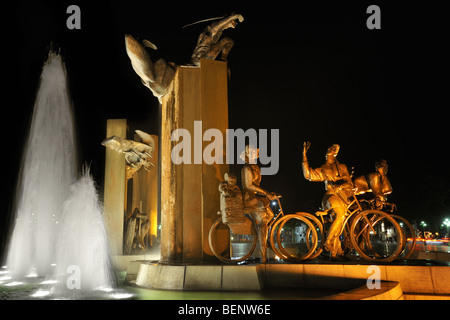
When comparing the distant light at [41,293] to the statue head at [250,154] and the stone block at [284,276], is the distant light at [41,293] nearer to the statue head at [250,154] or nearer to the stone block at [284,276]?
the stone block at [284,276]

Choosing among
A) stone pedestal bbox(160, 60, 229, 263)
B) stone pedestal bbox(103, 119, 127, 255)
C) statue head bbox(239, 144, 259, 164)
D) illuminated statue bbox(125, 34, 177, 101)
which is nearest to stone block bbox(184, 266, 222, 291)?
stone pedestal bbox(160, 60, 229, 263)

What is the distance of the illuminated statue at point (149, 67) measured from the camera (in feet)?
25.6

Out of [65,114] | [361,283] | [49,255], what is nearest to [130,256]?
[49,255]

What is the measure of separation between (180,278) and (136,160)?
26.8 ft

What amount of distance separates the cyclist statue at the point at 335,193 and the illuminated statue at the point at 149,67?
3.55 metres

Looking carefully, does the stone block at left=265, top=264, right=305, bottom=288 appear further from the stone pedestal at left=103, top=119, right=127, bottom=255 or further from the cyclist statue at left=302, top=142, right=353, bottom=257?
the stone pedestal at left=103, top=119, right=127, bottom=255

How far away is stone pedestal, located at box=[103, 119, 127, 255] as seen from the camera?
13.1 meters

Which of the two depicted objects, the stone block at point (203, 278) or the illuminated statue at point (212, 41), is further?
the illuminated statue at point (212, 41)

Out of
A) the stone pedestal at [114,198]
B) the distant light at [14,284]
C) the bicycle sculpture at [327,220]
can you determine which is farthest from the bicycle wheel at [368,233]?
the stone pedestal at [114,198]

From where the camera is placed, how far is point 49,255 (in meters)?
14.3

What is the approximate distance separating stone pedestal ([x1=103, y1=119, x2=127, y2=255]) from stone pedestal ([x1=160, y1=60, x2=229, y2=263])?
577cm

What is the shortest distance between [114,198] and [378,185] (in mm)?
9441
